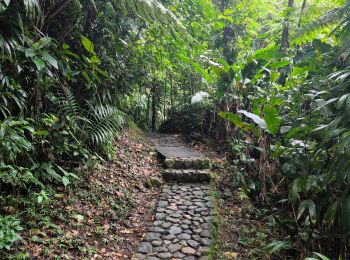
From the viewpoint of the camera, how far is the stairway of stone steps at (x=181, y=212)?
282 centimetres

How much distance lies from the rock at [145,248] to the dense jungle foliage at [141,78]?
1.07 meters

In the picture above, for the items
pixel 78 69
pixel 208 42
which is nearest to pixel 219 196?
pixel 78 69

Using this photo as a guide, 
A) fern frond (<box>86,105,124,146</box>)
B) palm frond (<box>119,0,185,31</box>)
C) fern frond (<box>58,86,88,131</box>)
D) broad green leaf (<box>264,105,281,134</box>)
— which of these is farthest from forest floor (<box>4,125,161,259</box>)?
palm frond (<box>119,0,185,31</box>)

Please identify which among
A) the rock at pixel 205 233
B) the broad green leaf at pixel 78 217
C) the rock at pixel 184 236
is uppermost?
the broad green leaf at pixel 78 217

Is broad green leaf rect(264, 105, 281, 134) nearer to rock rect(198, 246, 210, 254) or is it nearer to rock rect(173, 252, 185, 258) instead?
rock rect(198, 246, 210, 254)

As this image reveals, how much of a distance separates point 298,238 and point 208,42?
562 cm

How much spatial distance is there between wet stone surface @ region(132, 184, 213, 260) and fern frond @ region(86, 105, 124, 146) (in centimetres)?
126

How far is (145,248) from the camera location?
2832 millimetres

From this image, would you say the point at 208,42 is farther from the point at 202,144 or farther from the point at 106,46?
the point at 106,46

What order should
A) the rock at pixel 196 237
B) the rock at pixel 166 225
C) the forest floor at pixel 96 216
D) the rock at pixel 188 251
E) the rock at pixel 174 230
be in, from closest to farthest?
the forest floor at pixel 96 216
the rock at pixel 188 251
the rock at pixel 196 237
the rock at pixel 174 230
the rock at pixel 166 225

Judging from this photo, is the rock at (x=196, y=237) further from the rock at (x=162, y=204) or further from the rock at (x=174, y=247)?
the rock at (x=162, y=204)

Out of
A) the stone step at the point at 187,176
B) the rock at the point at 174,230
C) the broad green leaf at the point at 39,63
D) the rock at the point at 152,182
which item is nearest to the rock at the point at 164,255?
the rock at the point at 174,230

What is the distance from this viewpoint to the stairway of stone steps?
→ 2816 mm

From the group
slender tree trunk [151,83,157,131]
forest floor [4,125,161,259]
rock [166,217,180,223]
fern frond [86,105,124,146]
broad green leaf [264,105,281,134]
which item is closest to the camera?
forest floor [4,125,161,259]
